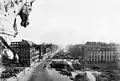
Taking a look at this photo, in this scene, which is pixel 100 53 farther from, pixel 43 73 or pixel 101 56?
pixel 43 73

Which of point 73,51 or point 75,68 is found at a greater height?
point 73,51

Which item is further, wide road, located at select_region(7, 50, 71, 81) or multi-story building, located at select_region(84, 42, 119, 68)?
multi-story building, located at select_region(84, 42, 119, 68)

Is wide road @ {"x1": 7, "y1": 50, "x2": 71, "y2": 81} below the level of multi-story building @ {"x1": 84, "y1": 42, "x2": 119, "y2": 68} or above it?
below

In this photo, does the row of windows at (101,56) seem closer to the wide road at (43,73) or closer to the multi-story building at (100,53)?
the multi-story building at (100,53)

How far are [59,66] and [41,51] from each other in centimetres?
43

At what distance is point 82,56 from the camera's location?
10.4ft

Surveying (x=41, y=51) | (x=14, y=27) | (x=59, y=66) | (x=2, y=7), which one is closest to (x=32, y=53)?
(x=41, y=51)

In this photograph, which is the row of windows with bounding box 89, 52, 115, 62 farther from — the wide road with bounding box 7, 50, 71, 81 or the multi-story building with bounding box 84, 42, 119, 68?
the wide road with bounding box 7, 50, 71, 81

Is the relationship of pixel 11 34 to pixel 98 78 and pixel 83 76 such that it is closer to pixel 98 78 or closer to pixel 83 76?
pixel 83 76

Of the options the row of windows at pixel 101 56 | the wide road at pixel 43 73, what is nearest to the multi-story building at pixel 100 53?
the row of windows at pixel 101 56

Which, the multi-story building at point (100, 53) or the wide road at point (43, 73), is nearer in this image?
the wide road at point (43, 73)

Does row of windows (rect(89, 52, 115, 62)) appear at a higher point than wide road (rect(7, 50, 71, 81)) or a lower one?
higher

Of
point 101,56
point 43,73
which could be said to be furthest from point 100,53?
point 43,73

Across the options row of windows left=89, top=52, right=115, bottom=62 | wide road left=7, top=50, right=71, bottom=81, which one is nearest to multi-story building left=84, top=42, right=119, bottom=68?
row of windows left=89, top=52, right=115, bottom=62
